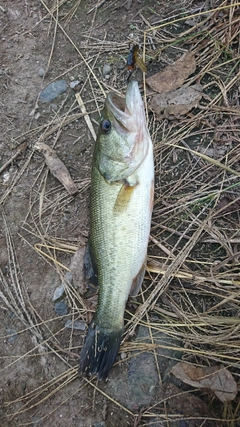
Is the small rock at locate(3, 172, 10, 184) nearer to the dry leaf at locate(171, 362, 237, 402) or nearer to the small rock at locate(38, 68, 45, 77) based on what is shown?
the small rock at locate(38, 68, 45, 77)

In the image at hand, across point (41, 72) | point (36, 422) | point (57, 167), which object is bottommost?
point (36, 422)

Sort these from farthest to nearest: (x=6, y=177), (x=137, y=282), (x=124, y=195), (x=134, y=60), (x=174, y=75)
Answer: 1. (x=6, y=177)
2. (x=174, y=75)
3. (x=134, y=60)
4. (x=137, y=282)
5. (x=124, y=195)

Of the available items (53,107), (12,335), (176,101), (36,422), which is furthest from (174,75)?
(36,422)

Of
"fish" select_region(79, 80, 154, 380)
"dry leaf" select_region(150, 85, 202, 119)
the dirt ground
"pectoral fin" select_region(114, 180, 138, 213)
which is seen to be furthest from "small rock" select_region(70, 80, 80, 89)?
"pectoral fin" select_region(114, 180, 138, 213)

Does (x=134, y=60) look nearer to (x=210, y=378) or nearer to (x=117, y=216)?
(x=117, y=216)

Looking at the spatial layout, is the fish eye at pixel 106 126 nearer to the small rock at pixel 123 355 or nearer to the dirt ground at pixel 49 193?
the dirt ground at pixel 49 193

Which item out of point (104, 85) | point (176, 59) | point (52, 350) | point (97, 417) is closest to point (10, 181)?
point (104, 85)

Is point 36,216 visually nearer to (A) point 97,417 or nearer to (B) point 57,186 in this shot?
(B) point 57,186
